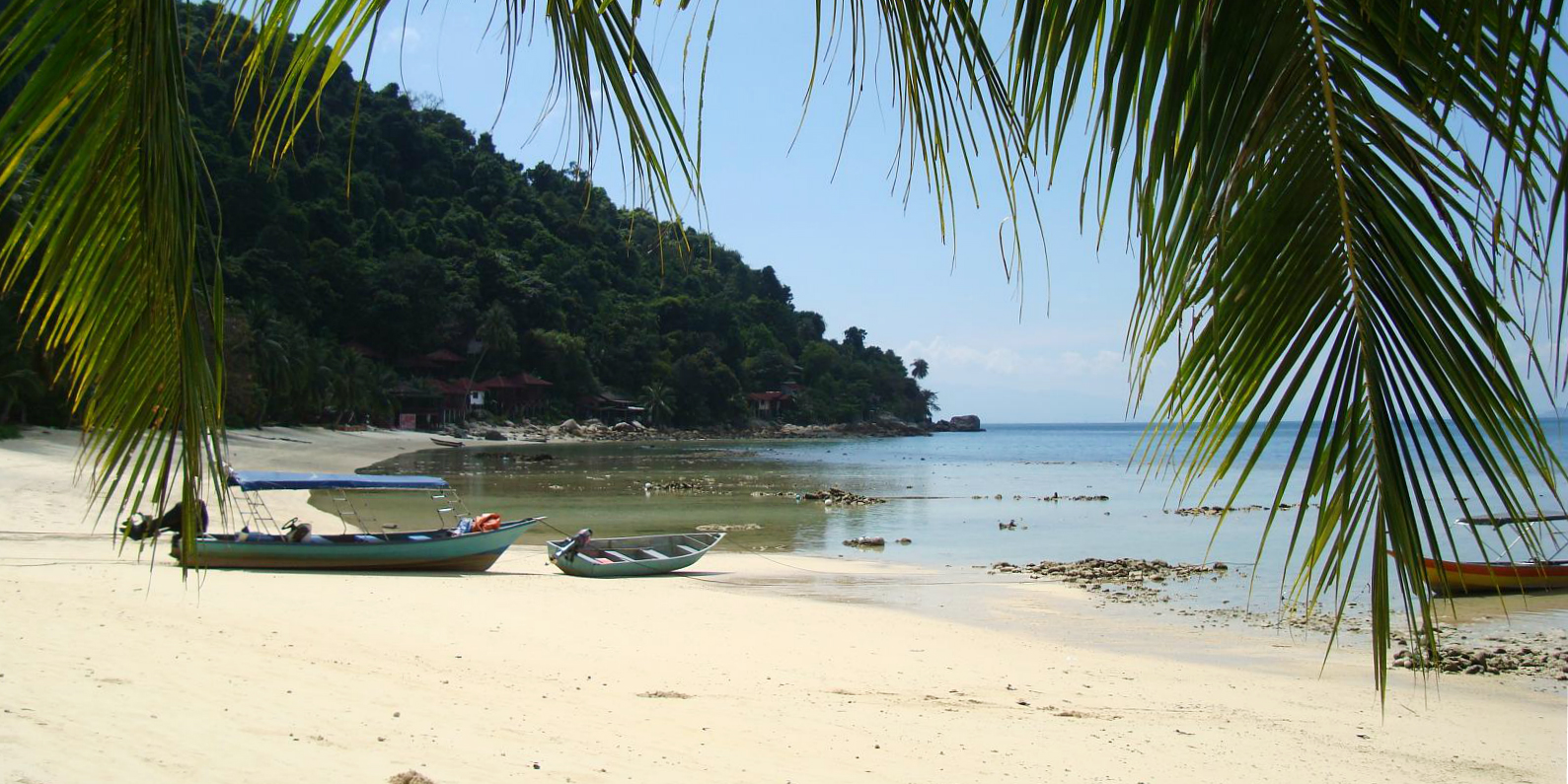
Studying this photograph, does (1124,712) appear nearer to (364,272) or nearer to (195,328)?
(195,328)

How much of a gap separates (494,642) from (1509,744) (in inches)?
274

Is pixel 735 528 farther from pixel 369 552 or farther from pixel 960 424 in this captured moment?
pixel 960 424

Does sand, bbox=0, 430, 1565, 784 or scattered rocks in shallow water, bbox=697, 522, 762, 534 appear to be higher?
sand, bbox=0, 430, 1565, 784

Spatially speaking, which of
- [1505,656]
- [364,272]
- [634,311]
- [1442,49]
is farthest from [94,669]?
[634,311]

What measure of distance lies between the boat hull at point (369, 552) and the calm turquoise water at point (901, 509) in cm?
567

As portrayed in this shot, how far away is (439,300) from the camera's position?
65.8m

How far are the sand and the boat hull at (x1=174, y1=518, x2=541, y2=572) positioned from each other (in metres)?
→ 0.97

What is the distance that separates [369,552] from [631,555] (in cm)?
364

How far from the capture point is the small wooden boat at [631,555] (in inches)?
515

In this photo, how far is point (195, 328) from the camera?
5.01 feet

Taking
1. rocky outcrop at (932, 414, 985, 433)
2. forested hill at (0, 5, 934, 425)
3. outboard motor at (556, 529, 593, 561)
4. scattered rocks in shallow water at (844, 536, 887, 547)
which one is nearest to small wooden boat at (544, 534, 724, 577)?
outboard motor at (556, 529, 593, 561)

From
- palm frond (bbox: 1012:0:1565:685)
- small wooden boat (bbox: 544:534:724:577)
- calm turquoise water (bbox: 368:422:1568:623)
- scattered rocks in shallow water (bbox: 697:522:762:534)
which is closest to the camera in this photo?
palm frond (bbox: 1012:0:1565:685)

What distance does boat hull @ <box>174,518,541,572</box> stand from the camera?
11633mm

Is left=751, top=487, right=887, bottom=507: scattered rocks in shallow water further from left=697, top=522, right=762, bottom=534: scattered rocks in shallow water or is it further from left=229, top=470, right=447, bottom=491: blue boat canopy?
left=229, top=470, right=447, bottom=491: blue boat canopy
